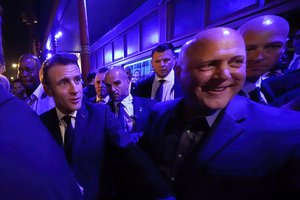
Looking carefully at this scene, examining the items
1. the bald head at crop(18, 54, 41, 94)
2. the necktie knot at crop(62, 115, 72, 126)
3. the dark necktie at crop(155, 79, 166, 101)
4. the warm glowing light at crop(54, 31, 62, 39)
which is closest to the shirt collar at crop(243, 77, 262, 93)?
the necktie knot at crop(62, 115, 72, 126)

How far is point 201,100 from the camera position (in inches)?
33.2

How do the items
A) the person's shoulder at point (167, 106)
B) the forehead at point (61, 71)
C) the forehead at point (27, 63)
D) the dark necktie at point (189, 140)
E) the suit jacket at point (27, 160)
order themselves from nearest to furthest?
the suit jacket at point (27, 160), the dark necktie at point (189, 140), the person's shoulder at point (167, 106), the forehead at point (61, 71), the forehead at point (27, 63)

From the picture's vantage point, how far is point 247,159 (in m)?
0.75

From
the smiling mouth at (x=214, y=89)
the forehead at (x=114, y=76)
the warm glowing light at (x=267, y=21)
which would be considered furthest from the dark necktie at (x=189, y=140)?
the forehead at (x=114, y=76)

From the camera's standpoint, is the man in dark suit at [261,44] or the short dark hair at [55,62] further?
the short dark hair at [55,62]

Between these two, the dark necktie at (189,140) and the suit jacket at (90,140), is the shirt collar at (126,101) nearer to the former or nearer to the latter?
the suit jacket at (90,140)

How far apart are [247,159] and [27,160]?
0.72 metres

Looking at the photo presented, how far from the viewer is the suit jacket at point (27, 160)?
0.47 meters

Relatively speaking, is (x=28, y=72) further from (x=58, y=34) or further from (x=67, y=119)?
(x=58, y=34)

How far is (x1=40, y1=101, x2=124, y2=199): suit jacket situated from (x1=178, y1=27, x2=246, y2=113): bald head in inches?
27.4

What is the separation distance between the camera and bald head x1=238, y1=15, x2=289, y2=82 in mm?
1110

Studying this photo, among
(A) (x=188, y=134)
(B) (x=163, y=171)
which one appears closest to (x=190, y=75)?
(A) (x=188, y=134)

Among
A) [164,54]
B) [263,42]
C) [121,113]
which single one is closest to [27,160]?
[263,42]

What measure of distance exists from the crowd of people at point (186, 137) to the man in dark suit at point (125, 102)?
70 cm
